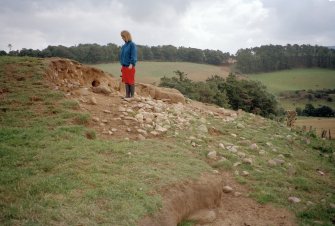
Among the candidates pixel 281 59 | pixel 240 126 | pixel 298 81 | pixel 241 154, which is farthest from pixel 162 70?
pixel 241 154

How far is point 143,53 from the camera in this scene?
59.9 m

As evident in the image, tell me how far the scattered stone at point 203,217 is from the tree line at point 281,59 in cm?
6216

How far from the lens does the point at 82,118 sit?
765 centimetres

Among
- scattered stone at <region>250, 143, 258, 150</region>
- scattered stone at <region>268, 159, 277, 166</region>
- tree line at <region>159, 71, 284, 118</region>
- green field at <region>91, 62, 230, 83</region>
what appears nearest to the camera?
scattered stone at <region>268, 159, 277, 166</region>

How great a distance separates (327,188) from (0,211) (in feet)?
21.0

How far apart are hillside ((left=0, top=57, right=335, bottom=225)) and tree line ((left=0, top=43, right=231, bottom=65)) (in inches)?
1283

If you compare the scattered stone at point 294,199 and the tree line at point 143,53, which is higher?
the tree line at point 143,53

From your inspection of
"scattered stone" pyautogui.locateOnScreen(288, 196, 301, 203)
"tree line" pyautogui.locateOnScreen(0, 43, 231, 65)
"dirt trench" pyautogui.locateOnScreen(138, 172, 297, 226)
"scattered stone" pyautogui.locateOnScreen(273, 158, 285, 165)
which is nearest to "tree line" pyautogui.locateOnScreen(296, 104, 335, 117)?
"tree line" pyautogui.locateOnScreen(0, 43, 231, 65)

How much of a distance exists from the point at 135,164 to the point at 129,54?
4506 millimetres

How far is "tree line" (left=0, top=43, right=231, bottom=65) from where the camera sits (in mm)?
45575

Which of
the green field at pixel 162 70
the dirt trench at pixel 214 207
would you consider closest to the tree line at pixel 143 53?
the green field at pixel 162 70

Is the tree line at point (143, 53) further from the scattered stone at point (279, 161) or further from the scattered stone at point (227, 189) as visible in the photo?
the scattered stone at point (227, 189)

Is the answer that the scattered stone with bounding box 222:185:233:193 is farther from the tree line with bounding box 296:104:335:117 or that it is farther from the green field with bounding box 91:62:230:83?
the tree line with bounding box 296:104:335:117

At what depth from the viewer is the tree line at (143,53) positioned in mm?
45575
